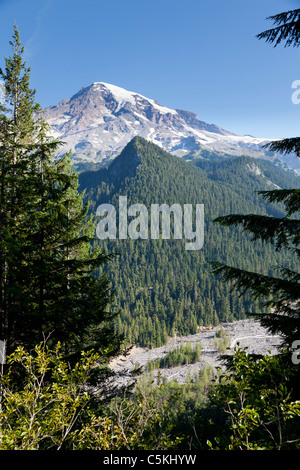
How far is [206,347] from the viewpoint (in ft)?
327

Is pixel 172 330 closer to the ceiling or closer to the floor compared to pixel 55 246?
closer to the floor

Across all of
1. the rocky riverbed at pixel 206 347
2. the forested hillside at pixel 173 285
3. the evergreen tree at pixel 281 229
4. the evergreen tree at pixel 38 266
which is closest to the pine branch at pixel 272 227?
the evergreen tree at pixel 281 229

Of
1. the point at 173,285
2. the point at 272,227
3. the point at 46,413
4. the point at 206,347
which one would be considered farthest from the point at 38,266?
the point at 173,285

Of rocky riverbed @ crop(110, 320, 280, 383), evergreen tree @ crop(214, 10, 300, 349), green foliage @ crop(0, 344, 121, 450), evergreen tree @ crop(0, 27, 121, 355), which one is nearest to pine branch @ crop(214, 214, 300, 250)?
evergreen tree @ crop(214, 10, 300, 349)

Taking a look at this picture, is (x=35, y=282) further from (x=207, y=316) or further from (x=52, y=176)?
(x=207, y=316)

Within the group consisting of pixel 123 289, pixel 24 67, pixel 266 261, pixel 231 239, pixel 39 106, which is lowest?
pixel 123 289

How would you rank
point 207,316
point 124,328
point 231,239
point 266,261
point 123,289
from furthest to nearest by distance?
point 231,239 → point 266,261 → point 123,289 → point 207,316 → point 124,328

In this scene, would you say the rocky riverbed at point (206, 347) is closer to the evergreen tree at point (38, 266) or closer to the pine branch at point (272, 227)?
the evergreen tree at point (38, 266)

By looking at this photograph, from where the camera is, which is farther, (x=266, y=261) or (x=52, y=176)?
(x=266, y=261)

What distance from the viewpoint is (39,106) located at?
1295 cm

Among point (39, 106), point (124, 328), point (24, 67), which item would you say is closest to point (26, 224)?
point (39, 106)

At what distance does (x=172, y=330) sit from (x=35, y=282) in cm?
11741

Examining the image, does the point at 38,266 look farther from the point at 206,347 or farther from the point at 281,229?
the point at 206,347

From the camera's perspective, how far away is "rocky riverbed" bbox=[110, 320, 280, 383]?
82.0 meters
